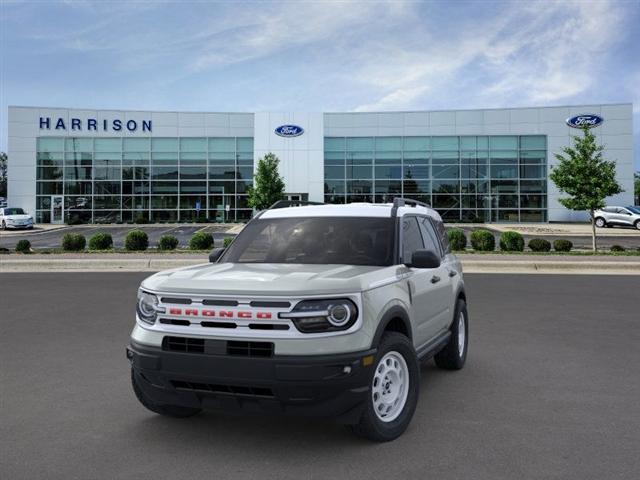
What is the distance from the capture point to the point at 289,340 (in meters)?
3.64

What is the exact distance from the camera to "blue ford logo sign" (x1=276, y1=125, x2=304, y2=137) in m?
49.3

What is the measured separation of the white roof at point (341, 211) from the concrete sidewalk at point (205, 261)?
12610 millimetres

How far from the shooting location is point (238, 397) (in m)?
3.69

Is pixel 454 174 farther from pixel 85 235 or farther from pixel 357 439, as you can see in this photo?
pixel 357 439

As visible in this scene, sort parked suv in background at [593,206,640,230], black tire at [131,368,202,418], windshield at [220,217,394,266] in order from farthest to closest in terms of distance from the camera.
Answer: parked suv in background at [593,206,640,230] → windshield at [220,217,394,266] → black tire at [131,368,202,418]

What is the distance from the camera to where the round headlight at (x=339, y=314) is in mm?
3715

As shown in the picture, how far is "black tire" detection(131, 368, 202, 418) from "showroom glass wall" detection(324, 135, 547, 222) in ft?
146

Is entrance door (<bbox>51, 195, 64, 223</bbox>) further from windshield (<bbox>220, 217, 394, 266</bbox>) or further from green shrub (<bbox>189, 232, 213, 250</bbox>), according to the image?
windshield (<bbox>220, 217, 394, 266</bbox>)

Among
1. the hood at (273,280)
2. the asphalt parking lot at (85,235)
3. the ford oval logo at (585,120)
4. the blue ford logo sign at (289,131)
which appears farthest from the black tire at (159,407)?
the ford oval logo at (585,120)

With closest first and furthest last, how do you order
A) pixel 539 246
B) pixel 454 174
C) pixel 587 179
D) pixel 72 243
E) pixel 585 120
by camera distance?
pixel 539 246 → pixel 72 243 → pixel 587 179 → pixel 585 120 → pixel 454 174

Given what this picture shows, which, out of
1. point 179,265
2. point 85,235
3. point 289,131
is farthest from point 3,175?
point 179,265

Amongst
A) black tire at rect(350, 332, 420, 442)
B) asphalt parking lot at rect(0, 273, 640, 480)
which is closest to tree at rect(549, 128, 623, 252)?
asphalt parking lot at rect(0, 273, 640, 480)

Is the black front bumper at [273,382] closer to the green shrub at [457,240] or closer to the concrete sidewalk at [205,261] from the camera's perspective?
the concrete sidewalk at [205,261]

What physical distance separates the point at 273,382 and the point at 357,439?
98 centimetres
